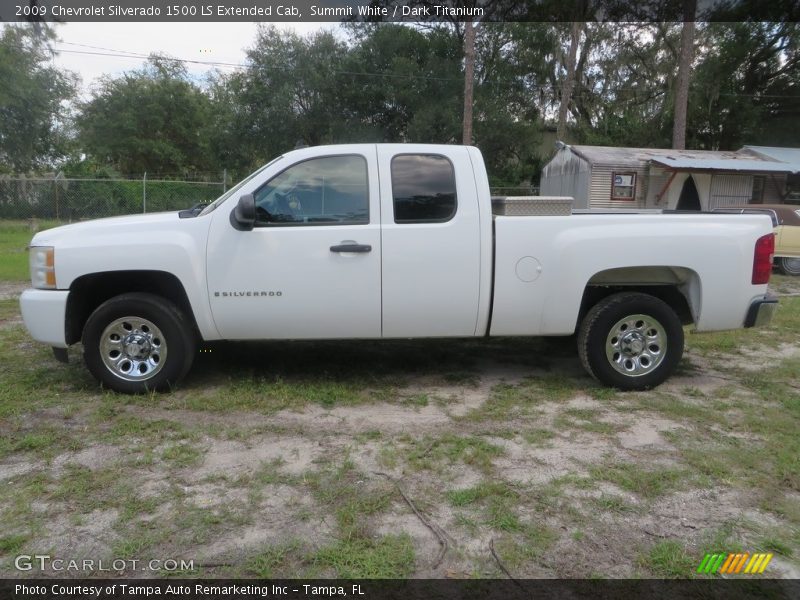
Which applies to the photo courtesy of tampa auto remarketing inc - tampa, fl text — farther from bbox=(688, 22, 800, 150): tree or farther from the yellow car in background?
bbox=(688, 22, 800, 150): tree

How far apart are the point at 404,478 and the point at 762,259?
3.48 metres

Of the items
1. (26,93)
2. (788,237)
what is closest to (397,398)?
(788,237)

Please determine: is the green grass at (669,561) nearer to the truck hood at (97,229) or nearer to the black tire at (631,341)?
the black tire at (631,341)

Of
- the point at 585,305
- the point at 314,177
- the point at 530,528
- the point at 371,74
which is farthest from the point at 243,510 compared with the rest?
the point at 371,74

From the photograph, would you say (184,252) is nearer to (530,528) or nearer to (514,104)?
(530,528)

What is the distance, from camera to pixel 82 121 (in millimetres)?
33031

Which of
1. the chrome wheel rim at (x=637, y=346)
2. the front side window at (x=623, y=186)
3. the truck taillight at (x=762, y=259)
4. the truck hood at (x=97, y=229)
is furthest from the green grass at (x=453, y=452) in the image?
the front side window at (x=623, y=186)

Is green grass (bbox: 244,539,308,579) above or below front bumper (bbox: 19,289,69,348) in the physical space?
below

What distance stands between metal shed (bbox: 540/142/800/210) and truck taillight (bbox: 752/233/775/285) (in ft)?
53.2

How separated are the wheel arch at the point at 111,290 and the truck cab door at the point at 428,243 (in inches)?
64.3

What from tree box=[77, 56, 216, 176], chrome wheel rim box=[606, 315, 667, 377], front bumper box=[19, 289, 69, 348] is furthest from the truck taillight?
tree box=[77, 56, 216, 176]

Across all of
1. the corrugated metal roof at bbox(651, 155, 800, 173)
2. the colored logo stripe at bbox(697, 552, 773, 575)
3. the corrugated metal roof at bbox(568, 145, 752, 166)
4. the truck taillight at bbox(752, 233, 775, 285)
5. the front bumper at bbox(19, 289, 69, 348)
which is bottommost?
the colored logo stripe at bbox(697, 552, 773, 575)

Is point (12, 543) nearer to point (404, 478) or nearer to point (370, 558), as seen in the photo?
point (370, 558)

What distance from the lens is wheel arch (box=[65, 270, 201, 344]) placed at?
4.71 m
